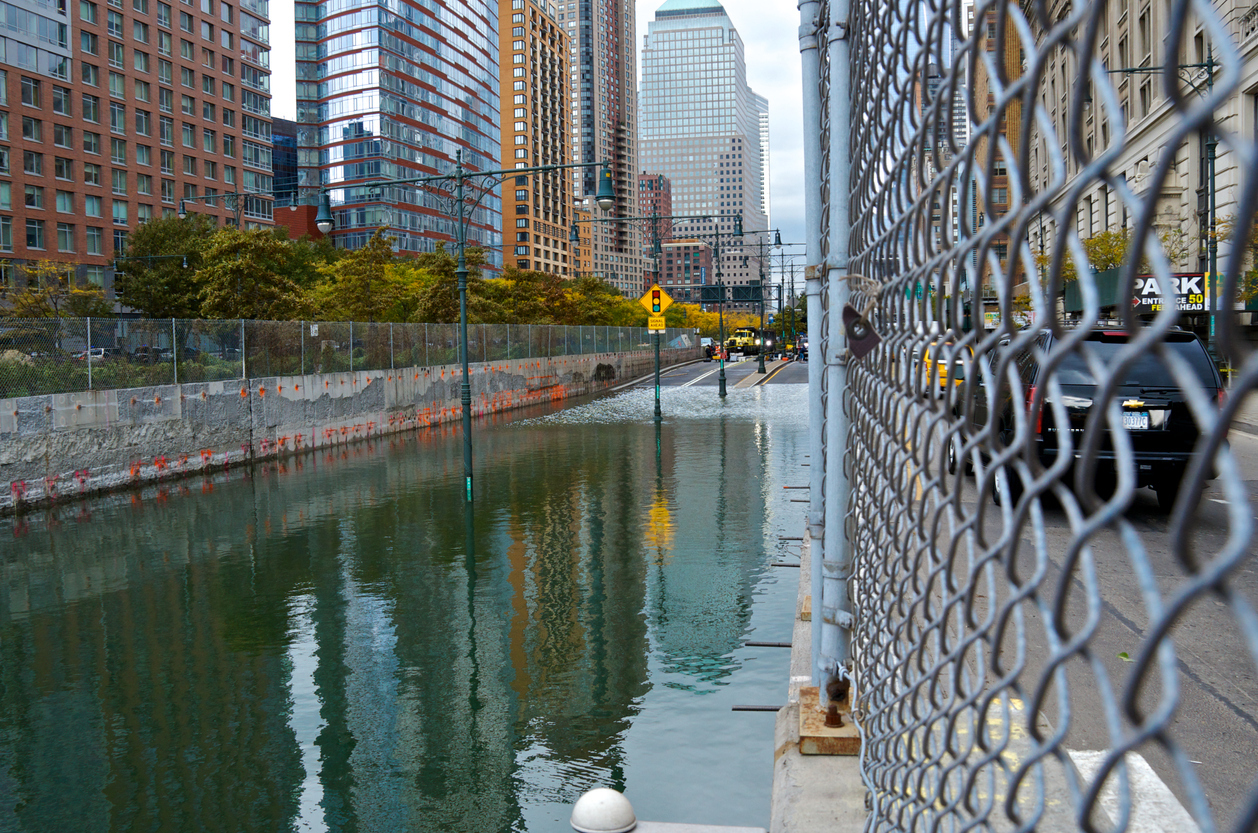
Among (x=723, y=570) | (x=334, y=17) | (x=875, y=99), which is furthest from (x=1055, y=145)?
(x=334, y=17)

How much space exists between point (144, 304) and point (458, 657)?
170 feet

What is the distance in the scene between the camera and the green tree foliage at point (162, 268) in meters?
50.8

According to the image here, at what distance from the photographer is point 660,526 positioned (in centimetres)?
1260

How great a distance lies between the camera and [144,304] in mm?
52844

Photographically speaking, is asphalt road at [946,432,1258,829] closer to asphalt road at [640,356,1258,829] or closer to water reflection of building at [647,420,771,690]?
asphalt road at [640,356,1258,829]

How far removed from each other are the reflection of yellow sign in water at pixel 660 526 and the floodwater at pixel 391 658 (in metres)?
0.07

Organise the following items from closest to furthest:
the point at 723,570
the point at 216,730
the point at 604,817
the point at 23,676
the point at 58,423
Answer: the point at 604,817, the point at 216,730, the point at 23,676, the point at 723,570, the point at 58,423

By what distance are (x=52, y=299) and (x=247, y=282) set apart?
876 inches

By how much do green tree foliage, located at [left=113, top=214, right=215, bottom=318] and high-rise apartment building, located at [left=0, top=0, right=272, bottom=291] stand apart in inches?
106

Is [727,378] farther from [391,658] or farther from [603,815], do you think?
[603,815]

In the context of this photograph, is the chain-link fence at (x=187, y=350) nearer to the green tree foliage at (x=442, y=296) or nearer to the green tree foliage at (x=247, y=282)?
the green tree foliage at (x=247, y=282)

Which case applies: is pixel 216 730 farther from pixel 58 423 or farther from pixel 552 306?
pixel 552 306

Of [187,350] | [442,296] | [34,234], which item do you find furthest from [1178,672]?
[34,234]

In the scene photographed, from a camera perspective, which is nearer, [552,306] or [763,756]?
[763,756]
